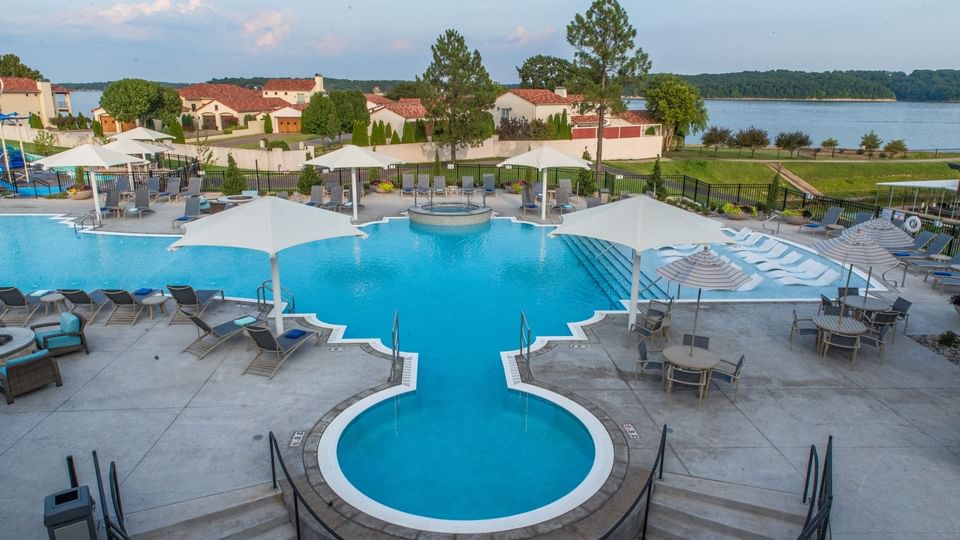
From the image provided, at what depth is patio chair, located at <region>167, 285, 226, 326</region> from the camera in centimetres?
1162

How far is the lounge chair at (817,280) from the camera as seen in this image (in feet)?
48.3

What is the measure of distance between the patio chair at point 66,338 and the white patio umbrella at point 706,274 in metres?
9.97

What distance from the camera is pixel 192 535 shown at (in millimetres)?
6176

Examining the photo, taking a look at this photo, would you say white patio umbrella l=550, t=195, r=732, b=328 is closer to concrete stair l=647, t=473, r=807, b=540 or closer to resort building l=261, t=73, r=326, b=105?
concrete stair l=647, t=473, r=807, b=540

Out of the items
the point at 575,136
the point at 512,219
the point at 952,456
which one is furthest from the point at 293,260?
the point at 575,136

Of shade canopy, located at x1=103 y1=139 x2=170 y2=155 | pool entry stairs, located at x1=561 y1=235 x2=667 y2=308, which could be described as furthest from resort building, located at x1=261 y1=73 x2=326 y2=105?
pool entry stairs, located at x1=561 y1=235 x2=667 y2=308

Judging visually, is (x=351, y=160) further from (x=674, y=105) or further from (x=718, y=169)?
(x=674, y=105)

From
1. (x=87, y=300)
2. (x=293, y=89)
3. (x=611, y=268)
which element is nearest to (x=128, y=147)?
(x=87, y=300)

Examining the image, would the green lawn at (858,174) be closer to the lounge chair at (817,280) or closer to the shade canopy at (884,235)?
the lounge chair at (817,280)

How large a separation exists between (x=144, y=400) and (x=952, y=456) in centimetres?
1101

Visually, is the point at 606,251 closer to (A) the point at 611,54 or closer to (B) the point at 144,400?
(B) the point at 144,400

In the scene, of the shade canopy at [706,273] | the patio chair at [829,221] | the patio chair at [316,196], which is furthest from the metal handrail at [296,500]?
the patio chair at [829,221]

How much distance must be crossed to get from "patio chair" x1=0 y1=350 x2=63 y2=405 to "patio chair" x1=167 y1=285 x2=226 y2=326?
2.61 metres

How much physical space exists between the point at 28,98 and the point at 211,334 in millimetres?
78076
